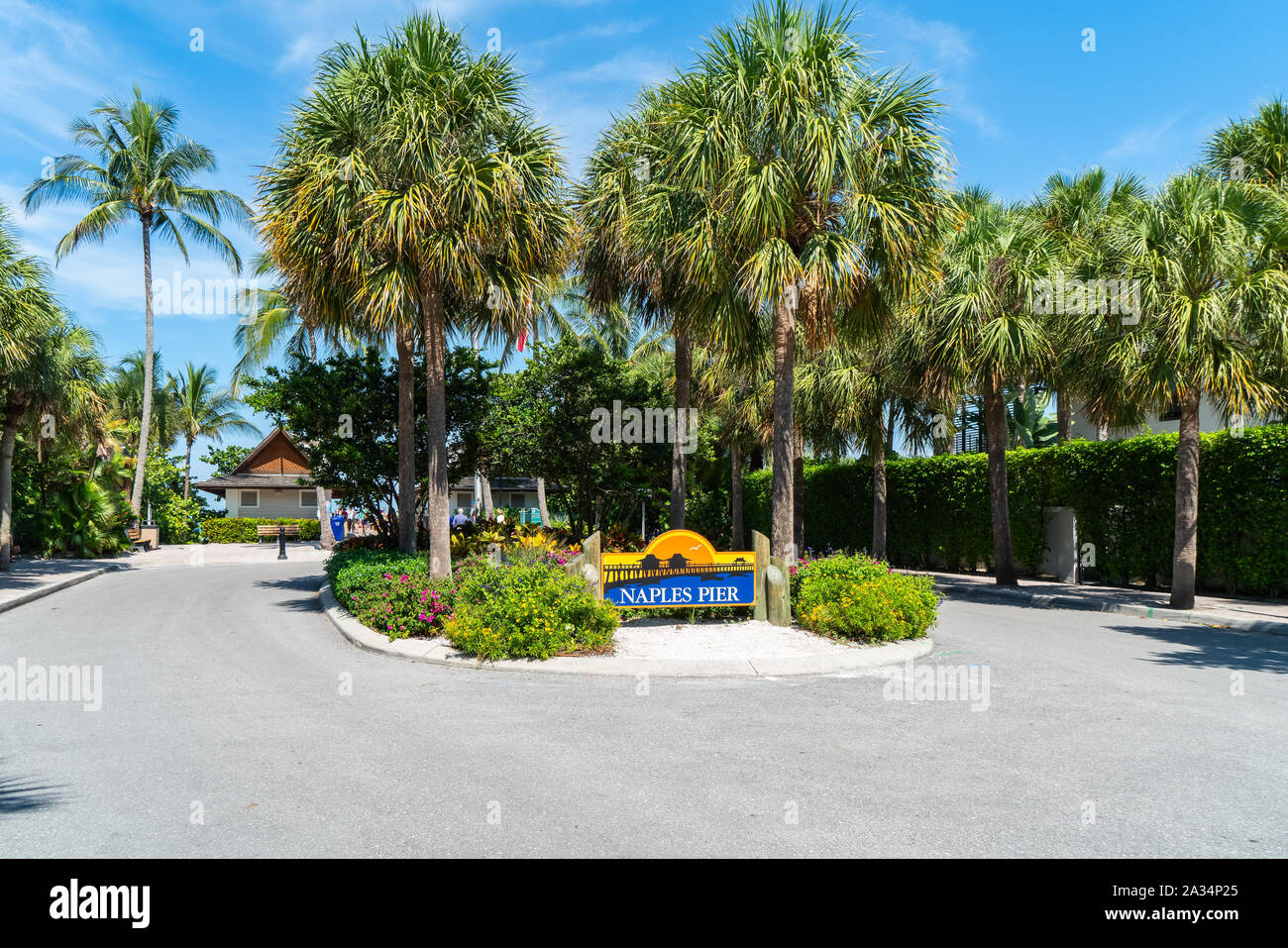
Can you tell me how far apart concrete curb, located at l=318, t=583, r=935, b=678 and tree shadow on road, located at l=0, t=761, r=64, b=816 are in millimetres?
4397

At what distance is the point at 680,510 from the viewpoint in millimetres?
15719

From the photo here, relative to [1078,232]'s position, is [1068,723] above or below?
below

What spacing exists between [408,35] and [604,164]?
4589 millimetres

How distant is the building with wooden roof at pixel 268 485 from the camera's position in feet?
151

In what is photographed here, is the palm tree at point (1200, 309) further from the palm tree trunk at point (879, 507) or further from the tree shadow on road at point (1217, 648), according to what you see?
the palm tree trunk at point (879, 507)

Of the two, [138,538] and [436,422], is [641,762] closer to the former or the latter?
[436,422]

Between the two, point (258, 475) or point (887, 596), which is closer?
point (887, 596)

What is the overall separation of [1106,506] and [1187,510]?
149 inches

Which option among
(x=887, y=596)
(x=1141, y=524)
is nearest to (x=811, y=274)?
(x=887, y=596)

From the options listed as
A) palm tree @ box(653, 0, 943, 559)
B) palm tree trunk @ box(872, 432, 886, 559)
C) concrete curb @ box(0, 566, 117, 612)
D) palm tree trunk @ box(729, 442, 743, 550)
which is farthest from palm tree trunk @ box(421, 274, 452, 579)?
palm tree trunk @ box(729, 442, 743, 550)

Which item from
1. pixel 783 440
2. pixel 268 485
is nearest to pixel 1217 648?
pixel 783 440

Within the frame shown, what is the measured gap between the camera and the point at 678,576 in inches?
441

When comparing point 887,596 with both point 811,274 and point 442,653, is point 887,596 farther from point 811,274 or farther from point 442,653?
point 442,653

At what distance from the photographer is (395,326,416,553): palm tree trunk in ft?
44.9
